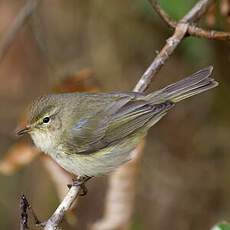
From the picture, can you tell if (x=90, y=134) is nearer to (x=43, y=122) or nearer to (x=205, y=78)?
(x=43, y=122)

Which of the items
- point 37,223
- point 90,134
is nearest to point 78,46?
point 90,134

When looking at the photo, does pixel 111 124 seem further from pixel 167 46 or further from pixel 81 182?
pixel 167 46

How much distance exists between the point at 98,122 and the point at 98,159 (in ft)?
1.09

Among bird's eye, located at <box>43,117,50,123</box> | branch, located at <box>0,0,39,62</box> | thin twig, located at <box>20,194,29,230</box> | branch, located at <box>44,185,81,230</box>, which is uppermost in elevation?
branch, located at <box>0,0,39,62</box>

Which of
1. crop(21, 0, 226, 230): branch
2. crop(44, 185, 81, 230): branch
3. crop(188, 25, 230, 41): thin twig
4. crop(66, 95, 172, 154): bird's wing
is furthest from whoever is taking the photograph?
crop(66, 95, 172, 154): bird's wing

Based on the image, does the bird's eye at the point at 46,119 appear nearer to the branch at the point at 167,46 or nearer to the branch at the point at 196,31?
the branch at the point at 167,46

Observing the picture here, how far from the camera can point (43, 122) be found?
4.66 m

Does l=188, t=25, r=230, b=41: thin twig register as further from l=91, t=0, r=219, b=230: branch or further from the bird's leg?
the bird's leg

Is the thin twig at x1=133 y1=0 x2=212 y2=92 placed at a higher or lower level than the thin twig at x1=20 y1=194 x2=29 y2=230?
higher

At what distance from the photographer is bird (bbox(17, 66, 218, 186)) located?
4539 mm

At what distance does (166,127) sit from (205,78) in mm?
2519

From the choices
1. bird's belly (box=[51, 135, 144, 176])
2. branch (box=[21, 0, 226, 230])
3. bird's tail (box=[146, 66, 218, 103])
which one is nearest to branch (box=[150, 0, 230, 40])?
branch (box=[21, 0, 226, 230])

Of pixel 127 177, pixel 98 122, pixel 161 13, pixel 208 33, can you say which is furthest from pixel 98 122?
pixel 208 33

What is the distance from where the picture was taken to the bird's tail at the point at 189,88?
4.52 metres
